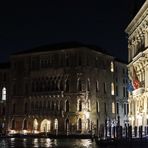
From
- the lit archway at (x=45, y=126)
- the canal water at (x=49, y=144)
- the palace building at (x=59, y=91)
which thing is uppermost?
the palace building at (x=59, y=91)

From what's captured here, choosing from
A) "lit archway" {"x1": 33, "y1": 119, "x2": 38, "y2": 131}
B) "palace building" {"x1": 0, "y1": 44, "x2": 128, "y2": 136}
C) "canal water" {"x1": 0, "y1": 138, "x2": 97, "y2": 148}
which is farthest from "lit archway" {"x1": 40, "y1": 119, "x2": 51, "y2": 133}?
"canal water" {"x1": 0, "y1": 138, "x2": 97, "y2": 148}

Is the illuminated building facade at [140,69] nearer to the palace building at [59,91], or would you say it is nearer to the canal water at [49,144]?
the canal water at [49,144]

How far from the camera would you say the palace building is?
219 ft

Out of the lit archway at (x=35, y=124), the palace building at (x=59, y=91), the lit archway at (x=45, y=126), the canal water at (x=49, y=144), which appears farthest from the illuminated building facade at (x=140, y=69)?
the lit archway at (x=35, y=124)

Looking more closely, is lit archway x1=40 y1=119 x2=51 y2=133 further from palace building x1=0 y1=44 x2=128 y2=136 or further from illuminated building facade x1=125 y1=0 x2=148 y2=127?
illuminated building facade x1=125 y1=0 x2=148 y2=127

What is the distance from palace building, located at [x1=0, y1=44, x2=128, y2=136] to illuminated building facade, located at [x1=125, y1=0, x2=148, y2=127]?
1633 centimetres

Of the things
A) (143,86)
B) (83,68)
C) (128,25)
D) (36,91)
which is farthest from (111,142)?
(36,91)

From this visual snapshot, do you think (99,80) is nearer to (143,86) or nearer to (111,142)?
(143,86)

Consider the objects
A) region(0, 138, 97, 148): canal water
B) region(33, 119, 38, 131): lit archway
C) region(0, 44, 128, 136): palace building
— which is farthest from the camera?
region(33, 119, 38, 131): lit archway

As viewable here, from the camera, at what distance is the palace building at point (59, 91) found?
66750 millimetres

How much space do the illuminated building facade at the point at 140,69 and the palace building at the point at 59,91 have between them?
16.3 metres

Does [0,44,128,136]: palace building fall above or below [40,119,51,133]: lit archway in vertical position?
above

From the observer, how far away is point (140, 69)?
46.2 meters

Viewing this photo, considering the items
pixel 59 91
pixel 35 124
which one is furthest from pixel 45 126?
pixel 59 91
